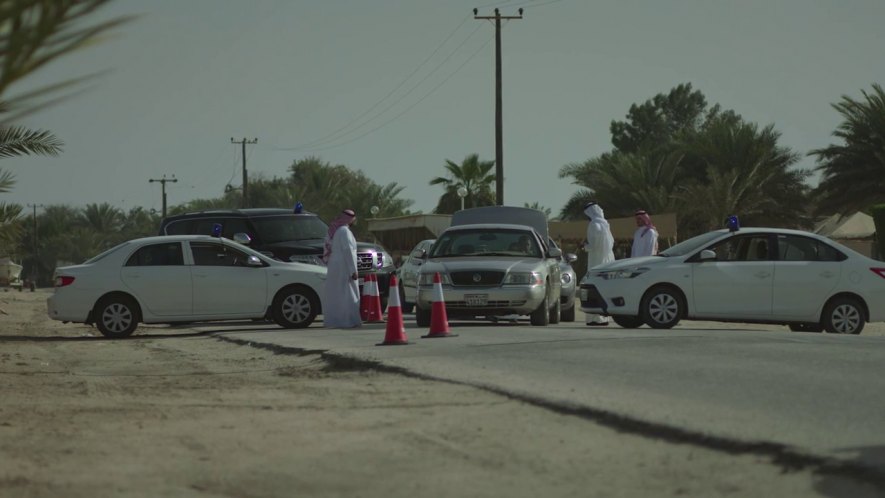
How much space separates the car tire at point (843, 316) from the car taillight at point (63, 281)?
438 inches

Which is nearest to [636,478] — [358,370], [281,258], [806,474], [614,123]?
[806,474]

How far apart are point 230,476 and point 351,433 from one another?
1.57 metres

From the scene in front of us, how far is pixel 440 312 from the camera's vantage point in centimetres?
1659

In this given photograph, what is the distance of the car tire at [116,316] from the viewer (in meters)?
20.6

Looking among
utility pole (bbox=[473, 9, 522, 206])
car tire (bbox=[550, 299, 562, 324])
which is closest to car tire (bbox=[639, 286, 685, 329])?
car tire (bbox=[550, 299, 562, 324])

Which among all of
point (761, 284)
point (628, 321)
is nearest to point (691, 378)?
point (761, 284)

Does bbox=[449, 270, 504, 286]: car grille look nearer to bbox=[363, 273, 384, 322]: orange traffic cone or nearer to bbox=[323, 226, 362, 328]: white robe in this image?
bbox=[323, 226, 362, 328]: white robe

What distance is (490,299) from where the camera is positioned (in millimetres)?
20438

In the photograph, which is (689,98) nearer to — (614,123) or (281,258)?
(614,123)

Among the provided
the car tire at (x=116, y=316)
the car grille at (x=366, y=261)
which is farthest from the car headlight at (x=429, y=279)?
the car grille at (x=366, y=261)

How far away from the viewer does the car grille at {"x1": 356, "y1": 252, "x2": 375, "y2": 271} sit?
26731 mm

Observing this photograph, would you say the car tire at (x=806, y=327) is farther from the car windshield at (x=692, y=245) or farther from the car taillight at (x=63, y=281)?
the car taillight at (x=63, y=281)

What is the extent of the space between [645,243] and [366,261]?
6197mm

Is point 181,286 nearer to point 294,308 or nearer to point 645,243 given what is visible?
point 294,308
